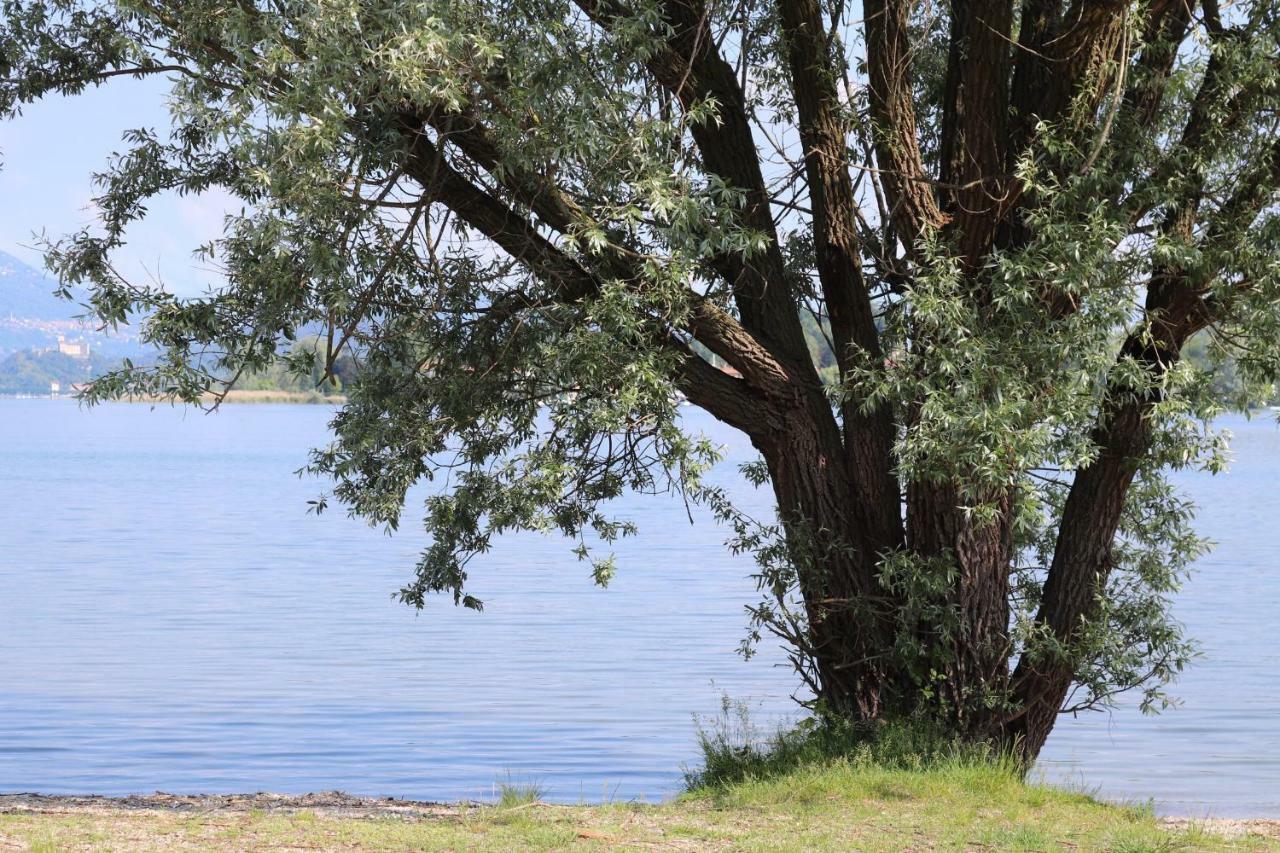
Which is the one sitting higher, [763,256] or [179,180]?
[179,180]

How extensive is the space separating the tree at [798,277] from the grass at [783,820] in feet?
1.83

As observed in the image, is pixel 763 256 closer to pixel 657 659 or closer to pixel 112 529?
pixel 657 659

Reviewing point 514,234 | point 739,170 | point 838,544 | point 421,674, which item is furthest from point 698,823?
point 421,674

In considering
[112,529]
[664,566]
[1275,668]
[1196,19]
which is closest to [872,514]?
[1196,19]

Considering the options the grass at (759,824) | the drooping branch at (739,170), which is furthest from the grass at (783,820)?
the drooping branch at (739,170)

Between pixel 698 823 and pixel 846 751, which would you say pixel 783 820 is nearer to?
pixel 698 823

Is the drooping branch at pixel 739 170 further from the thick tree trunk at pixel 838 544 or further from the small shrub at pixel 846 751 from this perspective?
the small shrub at pixel 846 751

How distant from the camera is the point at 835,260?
10.1 m

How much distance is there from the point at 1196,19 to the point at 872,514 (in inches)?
146

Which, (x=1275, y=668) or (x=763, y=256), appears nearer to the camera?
(x=763, y=256)

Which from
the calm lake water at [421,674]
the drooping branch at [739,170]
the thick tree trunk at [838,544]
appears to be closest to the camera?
the drooping branch at [739,170]

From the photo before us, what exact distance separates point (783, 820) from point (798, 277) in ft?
13.2

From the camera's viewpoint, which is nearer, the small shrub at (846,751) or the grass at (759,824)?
the grass at (759,824)

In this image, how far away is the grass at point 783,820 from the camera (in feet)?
25.6
